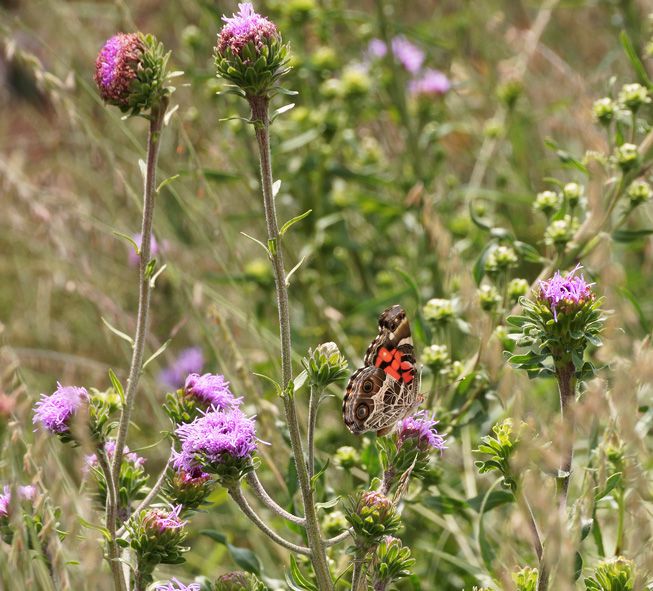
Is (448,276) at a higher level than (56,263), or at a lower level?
lower

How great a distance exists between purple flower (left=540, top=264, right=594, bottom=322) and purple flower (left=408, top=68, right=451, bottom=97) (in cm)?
227

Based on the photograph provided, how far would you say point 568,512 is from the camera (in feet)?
5.24

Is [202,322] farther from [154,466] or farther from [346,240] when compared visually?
[154,466]

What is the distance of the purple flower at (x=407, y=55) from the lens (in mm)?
3865

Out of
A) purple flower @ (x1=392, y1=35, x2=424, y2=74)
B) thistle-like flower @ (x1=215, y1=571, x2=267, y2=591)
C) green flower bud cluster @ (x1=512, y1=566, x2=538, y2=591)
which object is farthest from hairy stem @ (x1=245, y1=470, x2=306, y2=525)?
purple flower @ (x1=392, y1=35, x2=424, y2=74)

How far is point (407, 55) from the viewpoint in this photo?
12.9 ft

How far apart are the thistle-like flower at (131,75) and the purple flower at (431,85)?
216 centimetres

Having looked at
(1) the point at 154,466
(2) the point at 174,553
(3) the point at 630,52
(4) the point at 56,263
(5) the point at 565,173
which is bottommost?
(2) the point at 174,553

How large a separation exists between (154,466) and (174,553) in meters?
2.35

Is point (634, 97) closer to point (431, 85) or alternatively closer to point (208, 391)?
point (208, 391)

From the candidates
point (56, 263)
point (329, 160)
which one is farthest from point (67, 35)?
point (329, 160)

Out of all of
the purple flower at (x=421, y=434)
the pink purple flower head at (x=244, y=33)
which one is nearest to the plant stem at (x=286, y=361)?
the pink purple flower head at (x=244, y=33)

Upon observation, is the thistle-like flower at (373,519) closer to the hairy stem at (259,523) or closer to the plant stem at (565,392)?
the hairy stem at (259,523)

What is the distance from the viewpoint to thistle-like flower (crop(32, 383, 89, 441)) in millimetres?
1614
